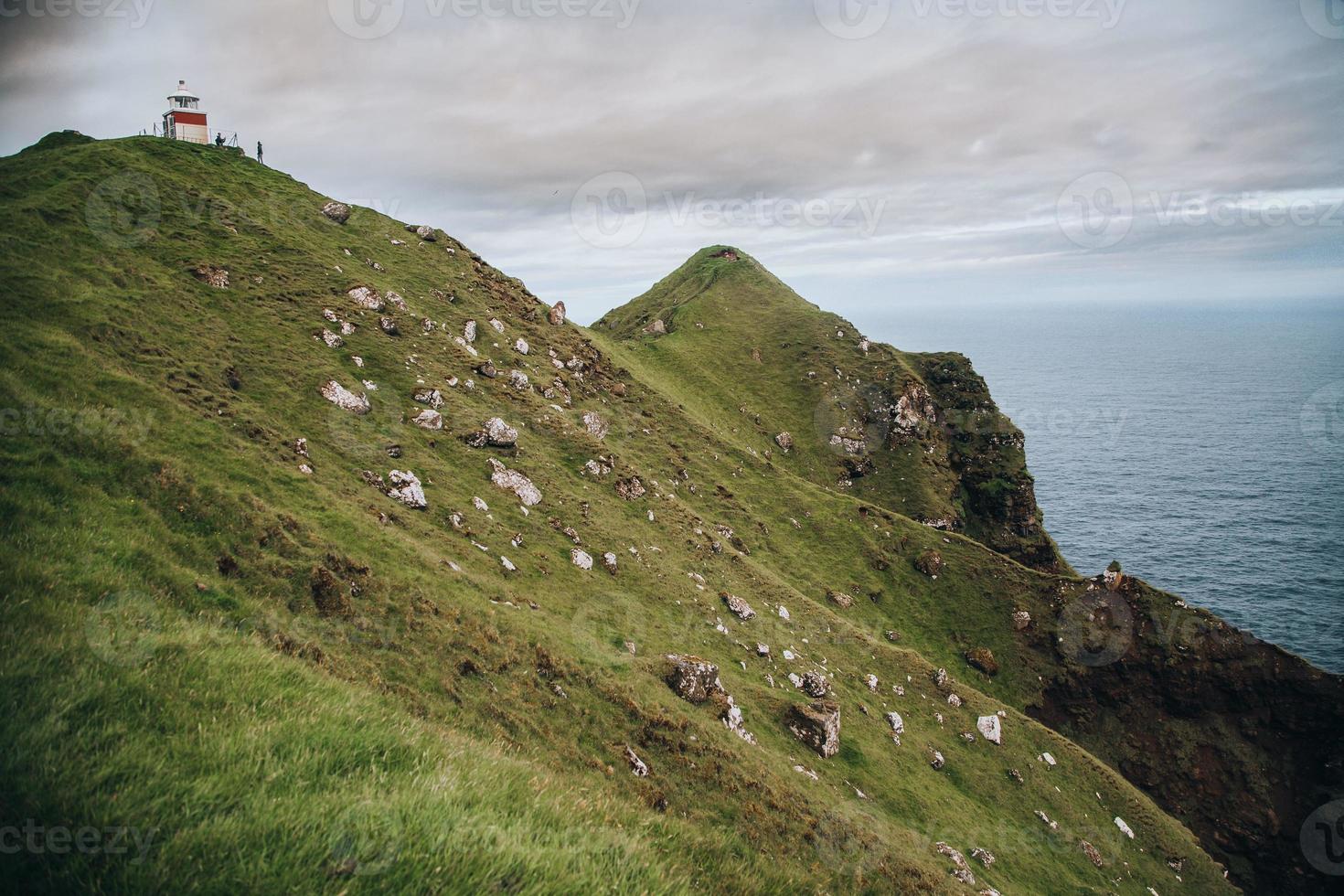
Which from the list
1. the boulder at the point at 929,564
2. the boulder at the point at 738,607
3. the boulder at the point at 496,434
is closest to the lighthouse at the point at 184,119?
the boulder at the point at 496,434

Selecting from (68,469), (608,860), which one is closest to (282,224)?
(68,469)

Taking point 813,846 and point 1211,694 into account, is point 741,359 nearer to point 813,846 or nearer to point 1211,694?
point 1211,694

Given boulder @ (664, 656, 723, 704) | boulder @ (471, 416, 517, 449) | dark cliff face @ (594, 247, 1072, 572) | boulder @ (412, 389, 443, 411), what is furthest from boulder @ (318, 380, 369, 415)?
dark cliff face @ (594, 247, 1072, 572)

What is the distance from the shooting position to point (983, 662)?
198 feet

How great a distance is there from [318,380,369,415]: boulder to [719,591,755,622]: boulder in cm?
2960

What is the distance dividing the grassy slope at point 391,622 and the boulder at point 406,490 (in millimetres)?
938

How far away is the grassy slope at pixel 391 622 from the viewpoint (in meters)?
6.11

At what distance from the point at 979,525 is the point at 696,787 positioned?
9044 cm

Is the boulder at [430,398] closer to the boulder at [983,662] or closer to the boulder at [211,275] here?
the boulder at [211,275]

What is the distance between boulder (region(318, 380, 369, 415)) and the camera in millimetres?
36906

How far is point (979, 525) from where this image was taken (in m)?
95.9

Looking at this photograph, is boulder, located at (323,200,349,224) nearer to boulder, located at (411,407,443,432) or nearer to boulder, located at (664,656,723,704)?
boulder, located at (411,407,443,432)

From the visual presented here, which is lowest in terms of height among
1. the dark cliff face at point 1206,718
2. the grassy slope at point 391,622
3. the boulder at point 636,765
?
the dark cliff face at point 1206,718

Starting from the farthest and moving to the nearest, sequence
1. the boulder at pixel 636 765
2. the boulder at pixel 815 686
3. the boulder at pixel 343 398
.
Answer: the boulder at pixel 815 686, the boulder at pixel 343 398, the boulder at pixel 636 765
